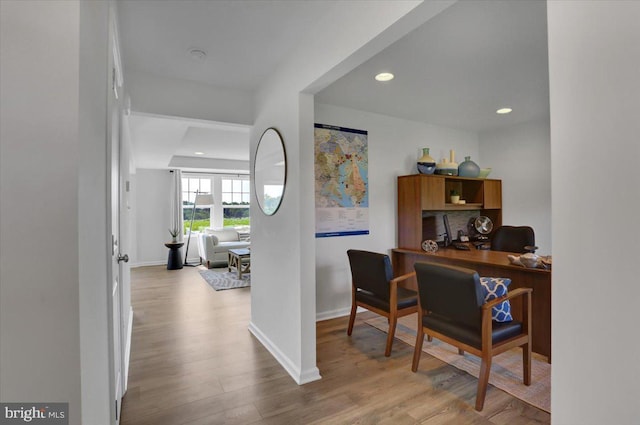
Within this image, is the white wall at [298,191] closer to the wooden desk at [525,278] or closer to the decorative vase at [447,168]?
the wooden desk at [525,278]

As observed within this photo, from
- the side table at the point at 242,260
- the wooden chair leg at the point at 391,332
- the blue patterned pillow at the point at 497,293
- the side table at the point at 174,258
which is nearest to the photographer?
the blue patterned pillow at the point at 497,293

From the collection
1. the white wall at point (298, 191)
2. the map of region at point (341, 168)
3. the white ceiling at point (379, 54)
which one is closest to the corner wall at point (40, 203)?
the white ceiling at point (379, 54)

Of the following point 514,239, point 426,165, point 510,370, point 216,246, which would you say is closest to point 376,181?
point 426,165

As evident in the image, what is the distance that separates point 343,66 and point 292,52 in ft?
2.18

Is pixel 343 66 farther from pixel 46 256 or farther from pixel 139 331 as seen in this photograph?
pixel 139 331

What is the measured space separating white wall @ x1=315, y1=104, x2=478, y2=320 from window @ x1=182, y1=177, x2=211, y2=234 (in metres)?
5.41

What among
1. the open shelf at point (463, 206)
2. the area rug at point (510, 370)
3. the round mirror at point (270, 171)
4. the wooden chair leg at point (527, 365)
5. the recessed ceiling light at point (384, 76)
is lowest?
the area rug at point (510, 370)

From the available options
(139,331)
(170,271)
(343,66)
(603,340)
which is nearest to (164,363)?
(139,331)

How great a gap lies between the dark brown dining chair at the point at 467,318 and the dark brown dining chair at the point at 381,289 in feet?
1.03

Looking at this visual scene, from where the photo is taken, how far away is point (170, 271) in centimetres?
643

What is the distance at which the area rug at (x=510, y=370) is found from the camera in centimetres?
204

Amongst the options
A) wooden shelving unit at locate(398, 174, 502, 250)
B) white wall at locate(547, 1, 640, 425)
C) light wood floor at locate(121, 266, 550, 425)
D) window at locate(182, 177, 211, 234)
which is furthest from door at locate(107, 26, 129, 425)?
window at locate(182, 177, 211, 234)

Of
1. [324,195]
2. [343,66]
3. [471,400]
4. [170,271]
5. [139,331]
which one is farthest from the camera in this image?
[170,271]

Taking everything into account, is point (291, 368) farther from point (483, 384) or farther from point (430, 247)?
point (430, 247)
